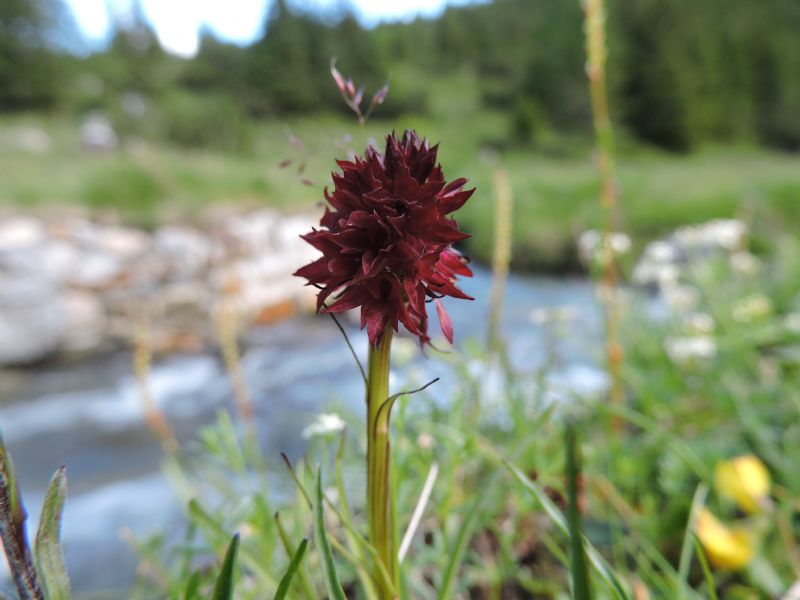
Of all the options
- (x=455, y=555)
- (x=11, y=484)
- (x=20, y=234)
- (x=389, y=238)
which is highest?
(x=20, y=234)

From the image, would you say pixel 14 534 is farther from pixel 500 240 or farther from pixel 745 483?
pixel 745 483

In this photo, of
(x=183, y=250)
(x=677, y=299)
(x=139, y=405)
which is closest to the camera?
(x=677, y=299)

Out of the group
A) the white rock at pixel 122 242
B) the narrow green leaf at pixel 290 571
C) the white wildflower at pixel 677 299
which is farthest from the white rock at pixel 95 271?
the narrow green leaf at pixel 290 571

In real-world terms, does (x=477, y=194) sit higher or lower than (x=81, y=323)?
higher

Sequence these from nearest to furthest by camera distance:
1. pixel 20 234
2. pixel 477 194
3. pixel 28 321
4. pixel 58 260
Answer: pixel 28 321 < pixel 58 260 < pixel 20 234 < pixel 477 194

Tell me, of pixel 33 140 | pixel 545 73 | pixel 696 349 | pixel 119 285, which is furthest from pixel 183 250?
pixel 545 73

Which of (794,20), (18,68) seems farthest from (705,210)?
(18,68)

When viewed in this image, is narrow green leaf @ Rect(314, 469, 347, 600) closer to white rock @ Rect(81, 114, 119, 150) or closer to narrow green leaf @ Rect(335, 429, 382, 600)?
narrow green leaf @ Rect(335, 429, 382, 600)
